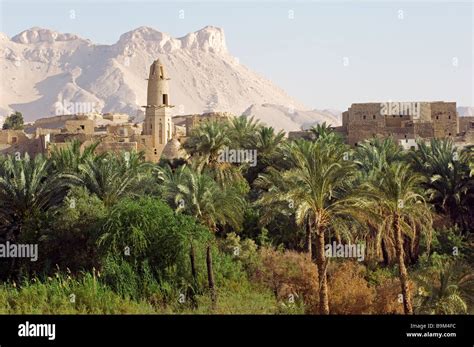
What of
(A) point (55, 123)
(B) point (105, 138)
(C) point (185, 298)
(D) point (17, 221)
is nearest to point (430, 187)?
(C) point (185, 298)

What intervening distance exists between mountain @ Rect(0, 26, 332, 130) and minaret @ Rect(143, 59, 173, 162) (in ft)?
292

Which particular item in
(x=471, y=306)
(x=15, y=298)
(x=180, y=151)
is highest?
(x=180, y=151)

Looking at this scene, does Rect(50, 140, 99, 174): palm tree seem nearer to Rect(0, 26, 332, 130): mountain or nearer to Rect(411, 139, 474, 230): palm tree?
Rect(411, 139, 474, 230): palm tree

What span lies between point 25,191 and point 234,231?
655cm

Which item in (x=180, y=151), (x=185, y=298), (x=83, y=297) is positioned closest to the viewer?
(x=83, y=297)

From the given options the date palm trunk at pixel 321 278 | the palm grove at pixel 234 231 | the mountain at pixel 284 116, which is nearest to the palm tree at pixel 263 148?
the palm grove at pixel 234 231

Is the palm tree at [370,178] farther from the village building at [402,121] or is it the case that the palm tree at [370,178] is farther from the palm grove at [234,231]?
the village building at [402,121]

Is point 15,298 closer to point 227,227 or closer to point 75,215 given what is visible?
point 75,215

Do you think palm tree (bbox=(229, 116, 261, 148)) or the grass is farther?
palm tree (bbox=(229, 116, 261, 148))

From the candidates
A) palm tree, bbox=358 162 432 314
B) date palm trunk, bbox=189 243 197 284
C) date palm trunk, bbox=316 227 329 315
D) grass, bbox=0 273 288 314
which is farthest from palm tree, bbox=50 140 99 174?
palm tree, bbox=358 162 432 314

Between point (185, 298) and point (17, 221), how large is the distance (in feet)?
23.5

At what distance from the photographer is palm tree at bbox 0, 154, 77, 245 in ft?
63.5

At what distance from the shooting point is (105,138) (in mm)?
36812

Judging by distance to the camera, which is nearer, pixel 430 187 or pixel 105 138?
pixel 430 187
